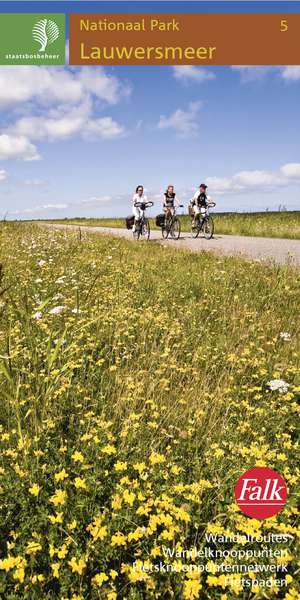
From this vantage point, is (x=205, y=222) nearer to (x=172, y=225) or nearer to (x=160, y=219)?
(x=172, y=225)

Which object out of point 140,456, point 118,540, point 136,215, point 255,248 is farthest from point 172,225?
point 118,540

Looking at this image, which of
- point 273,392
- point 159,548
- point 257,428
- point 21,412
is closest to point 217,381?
point 273,392

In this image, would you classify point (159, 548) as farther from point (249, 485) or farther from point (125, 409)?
point (125, 409)

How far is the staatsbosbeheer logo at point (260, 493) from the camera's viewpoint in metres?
2.61

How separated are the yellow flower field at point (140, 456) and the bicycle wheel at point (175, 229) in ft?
48.3

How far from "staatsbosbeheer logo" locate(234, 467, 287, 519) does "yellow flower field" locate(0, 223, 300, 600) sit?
0.20 feet

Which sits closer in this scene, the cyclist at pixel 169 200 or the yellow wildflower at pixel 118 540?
the yellow wildflower at pixel 118 540

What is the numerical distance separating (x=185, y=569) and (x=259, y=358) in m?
3.17

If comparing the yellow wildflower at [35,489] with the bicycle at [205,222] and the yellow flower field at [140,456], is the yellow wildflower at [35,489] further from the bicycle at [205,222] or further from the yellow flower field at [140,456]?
the bicycle at [205,222]

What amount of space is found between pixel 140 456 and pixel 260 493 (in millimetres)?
926

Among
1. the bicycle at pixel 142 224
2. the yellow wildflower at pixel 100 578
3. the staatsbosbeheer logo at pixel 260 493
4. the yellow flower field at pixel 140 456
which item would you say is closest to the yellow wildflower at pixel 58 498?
the yellow flower field at pixel 140 456

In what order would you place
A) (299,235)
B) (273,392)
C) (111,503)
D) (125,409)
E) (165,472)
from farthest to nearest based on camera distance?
(299,235)
(273,392)
(125,409)
(165,472)
(111,503)

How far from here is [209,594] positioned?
230 centimetres

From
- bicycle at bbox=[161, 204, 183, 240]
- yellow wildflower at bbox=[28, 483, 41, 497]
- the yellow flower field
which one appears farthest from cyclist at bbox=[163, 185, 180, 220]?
yellow wildflower at bbox=[28, 483, 41, 497]
